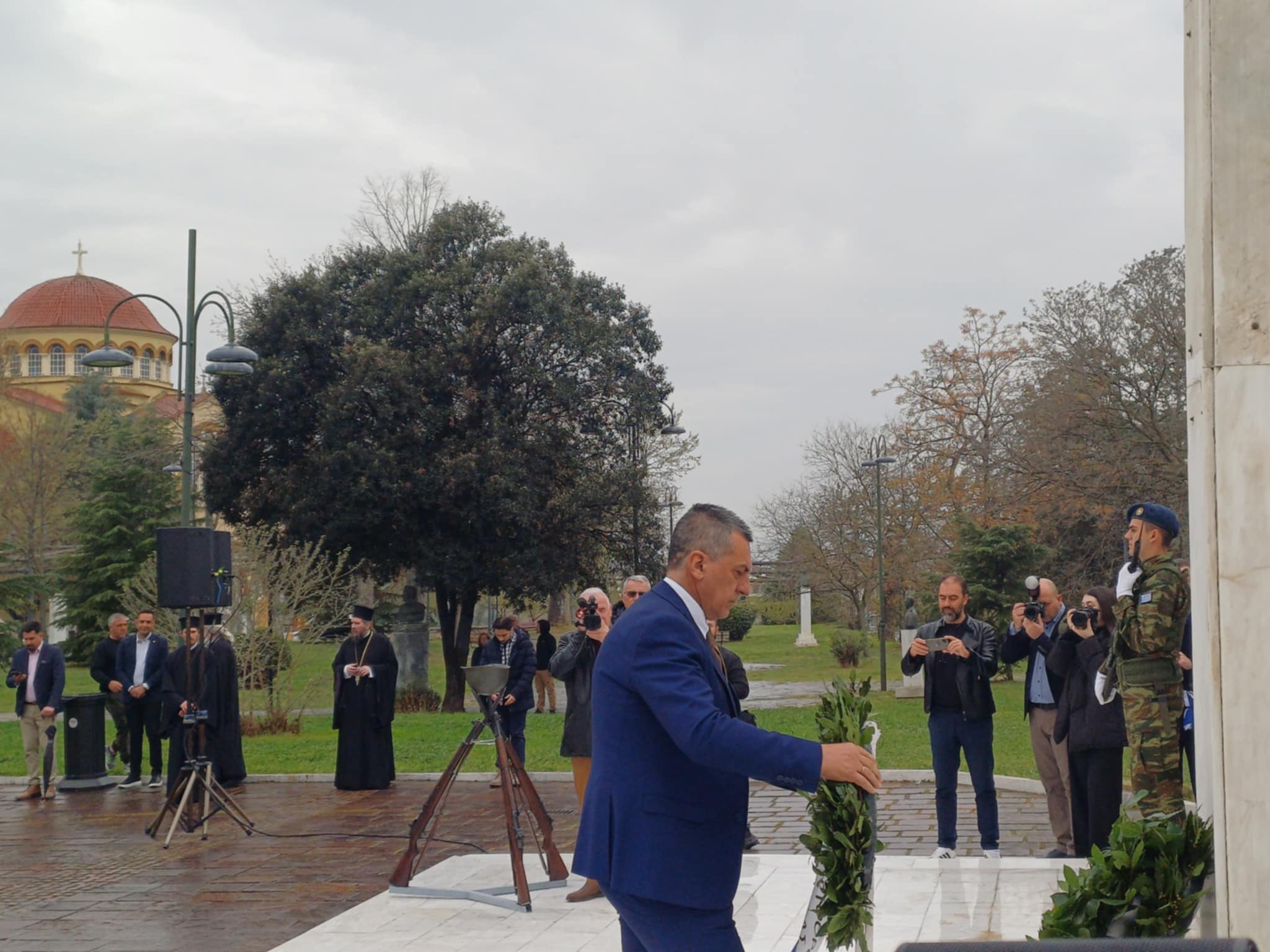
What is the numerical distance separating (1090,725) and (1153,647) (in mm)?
1572

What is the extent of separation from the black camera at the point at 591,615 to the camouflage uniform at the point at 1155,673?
11.9 ft

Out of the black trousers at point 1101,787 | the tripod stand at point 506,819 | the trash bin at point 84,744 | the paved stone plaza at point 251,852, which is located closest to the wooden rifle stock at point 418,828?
the tripod stand at point 506,819

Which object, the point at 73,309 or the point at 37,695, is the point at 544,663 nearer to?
the point at 37,695

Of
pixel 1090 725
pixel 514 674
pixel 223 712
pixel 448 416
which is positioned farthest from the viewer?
pixel 448 416

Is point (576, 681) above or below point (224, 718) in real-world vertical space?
above

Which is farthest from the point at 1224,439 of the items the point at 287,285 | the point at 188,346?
the point at 287,285

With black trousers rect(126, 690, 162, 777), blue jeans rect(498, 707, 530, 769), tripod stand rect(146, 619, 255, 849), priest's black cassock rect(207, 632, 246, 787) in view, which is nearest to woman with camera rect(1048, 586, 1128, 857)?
blue jeans rect(498, 707, 530, 769)

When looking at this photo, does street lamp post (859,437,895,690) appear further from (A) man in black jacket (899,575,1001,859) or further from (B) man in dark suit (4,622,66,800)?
(A) man in black jacket (899,575,1001,859)

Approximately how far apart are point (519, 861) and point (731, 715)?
16.6 ft

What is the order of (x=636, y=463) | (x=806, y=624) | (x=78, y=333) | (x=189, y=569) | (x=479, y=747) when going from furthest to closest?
1. (x=78, y=333)
2. (x=806, y=624)
3. (x=636, y=463)
4. (x=479, y=747)
5. (x=189, y=569)

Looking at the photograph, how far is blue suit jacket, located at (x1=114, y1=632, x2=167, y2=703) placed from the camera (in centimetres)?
1622

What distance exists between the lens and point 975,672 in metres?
9.94

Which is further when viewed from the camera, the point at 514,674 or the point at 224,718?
the point at 224,718

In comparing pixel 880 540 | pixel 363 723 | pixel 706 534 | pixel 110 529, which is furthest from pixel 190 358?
pixel 110 529
